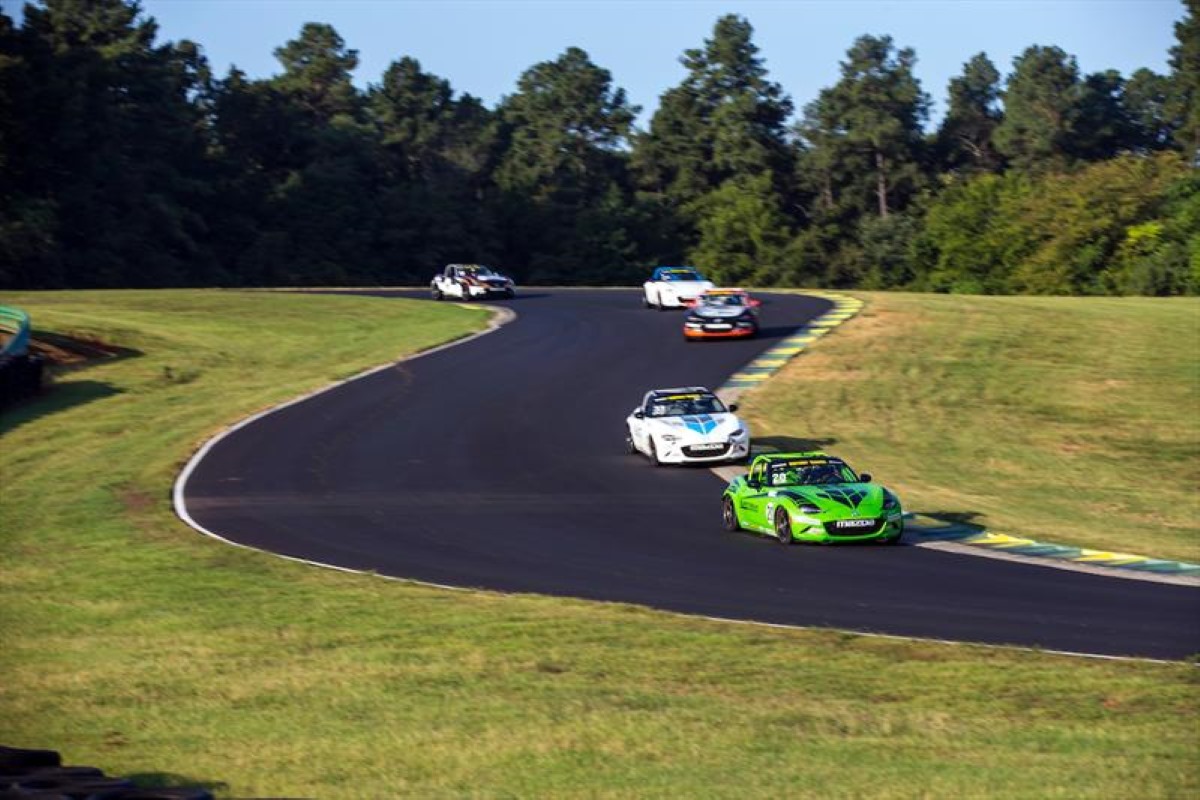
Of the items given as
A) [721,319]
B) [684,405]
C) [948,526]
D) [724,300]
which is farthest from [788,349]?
[948,526]

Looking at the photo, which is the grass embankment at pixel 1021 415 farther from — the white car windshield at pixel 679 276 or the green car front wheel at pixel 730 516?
the white car windshield at pixel 679 276

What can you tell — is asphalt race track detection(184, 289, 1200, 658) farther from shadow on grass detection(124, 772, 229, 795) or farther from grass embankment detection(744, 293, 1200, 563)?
shadow on grass detection(124, 772, 229, 795)

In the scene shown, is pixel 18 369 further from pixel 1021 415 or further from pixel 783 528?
pixel 1021 415

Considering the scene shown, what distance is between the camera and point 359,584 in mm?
20000

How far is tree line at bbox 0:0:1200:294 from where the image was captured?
92.3 m

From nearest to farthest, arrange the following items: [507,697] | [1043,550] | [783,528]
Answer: [507,697] → [1043,550] → [783,528]

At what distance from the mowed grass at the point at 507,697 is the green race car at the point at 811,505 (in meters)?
5.81

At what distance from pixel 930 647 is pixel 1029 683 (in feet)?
6.12

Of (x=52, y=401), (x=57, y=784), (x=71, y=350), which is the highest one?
(x=57, y=784)

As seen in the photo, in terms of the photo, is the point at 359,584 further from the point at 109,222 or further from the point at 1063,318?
the point at 109,222

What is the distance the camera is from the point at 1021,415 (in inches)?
1506

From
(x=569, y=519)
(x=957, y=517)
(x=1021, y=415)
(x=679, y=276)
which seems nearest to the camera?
(x=569, y=519)

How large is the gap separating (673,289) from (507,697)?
157 ft

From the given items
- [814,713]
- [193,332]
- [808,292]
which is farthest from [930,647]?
[808,292]
